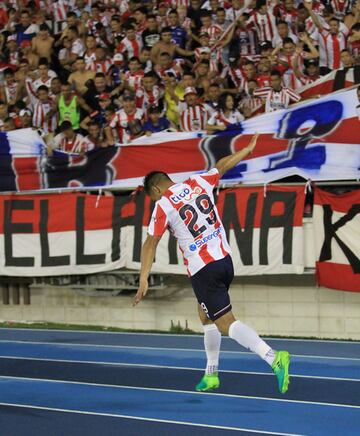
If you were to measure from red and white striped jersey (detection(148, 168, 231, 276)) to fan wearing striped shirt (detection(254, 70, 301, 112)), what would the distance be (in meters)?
5.12

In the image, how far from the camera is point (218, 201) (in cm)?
1305

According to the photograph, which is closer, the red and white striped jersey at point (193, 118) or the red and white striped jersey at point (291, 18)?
the red and white striped jersey at point (193, 118)

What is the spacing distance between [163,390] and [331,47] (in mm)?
6495

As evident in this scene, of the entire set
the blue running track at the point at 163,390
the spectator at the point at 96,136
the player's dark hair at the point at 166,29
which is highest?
the player's dark hair at the point at 166,29

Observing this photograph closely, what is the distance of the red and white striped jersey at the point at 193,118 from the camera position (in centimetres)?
1380

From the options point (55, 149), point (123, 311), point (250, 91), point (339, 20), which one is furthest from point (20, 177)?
point (339, 20)

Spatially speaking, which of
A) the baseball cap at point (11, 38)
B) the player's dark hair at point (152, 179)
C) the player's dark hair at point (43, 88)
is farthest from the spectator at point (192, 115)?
the player's dark hair at point (152, 179)

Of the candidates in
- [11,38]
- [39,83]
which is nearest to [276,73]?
[39,83]

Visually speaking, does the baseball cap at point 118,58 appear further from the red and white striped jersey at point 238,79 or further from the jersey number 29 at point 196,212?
the jersey number 29 at point 196,212

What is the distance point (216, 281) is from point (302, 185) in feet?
14.6

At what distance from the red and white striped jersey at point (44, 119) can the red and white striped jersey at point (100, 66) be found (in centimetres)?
92

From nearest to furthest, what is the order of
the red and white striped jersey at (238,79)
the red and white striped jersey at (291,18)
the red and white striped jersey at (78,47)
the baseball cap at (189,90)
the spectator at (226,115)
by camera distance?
1. the spectator at (226,115)
2. the baseball cap at (189,90)
3. the red and white striped jersey at (238,79)
4. the red and white striped jersey at (291,18)
5. the red and white striped jersey at (78,47)

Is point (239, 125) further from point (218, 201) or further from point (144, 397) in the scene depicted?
point (144, 397)

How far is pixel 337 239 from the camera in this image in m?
12.2
